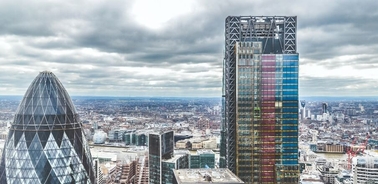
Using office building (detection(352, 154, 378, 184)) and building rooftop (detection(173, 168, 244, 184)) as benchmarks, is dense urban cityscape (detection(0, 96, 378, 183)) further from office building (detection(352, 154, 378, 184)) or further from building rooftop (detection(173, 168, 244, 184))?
building rooftop (detection(173, 168, 244, 184))

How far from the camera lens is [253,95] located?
3850 centimetres

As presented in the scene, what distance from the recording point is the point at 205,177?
2723 cm

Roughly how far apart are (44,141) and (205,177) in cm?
1201

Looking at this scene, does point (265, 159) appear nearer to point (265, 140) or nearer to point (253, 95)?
point (265, 140)

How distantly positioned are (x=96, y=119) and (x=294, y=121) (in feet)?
330

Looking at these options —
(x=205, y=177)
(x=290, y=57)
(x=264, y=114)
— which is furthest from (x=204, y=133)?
(x=205, y=177)

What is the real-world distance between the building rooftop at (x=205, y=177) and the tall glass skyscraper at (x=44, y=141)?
7.69 metres

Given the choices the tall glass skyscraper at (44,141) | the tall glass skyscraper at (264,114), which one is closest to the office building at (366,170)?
the tall glass skyscraper at (264,114)

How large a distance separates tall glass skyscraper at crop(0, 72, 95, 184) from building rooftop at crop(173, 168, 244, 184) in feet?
25.2

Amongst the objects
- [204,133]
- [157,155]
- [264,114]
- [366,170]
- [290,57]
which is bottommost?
[366,170]

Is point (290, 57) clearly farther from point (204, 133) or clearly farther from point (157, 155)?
point (204, 133)

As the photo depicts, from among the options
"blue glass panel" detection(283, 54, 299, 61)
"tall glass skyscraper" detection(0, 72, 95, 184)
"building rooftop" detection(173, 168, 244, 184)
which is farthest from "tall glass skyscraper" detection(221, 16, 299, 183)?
"tall glass skyscraper" detection(0, 72, 95, 184)

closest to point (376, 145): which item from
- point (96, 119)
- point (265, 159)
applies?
point (265, 159)

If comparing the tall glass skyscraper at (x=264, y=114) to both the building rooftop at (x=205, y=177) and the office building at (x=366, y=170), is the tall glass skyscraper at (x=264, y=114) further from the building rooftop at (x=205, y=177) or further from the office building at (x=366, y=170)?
the office building at (x=366, y=170)
